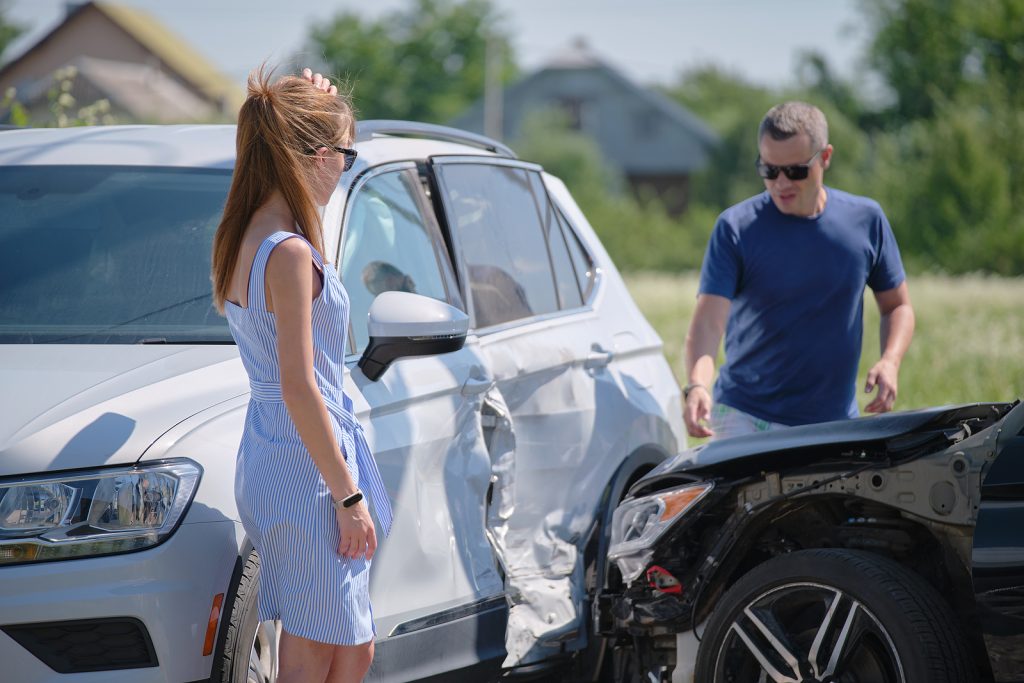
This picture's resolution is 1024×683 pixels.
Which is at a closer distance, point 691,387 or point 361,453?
point 361,453

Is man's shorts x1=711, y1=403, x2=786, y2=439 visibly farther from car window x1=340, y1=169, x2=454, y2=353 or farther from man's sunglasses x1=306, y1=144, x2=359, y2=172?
man's sunglasses x1=306, y1=144, x2=359, y2=172

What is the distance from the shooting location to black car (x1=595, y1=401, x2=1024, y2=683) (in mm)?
3129

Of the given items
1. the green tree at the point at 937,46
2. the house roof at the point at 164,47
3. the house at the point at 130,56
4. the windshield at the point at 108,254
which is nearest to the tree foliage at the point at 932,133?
the green tree at the point at 937,46

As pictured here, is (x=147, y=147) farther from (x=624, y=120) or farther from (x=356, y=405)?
(x=624, y=120)

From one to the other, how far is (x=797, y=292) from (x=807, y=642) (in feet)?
6.33

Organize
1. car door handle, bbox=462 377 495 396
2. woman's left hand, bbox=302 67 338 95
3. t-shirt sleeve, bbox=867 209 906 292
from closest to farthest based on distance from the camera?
woman's left hand, bbox=302 67 338 95 → car door handle, bbox=462 377 495 396 → t-shirt sleeve, bbox=867 209 906 292

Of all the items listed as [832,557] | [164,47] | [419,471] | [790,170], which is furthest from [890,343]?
[164,47]

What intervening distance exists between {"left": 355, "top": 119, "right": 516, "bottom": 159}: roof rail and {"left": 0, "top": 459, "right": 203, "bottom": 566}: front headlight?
143 centimetres

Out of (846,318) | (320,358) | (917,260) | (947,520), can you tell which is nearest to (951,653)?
(947,520)

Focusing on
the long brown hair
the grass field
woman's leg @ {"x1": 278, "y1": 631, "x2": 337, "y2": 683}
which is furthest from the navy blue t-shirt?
the grass field

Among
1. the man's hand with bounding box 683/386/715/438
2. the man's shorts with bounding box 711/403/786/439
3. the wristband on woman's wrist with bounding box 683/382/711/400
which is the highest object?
the wristband on woman's wrist with bounding box 683/382/711/400

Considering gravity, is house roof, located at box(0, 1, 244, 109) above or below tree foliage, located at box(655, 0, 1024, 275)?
above

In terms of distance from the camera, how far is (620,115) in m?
82.9

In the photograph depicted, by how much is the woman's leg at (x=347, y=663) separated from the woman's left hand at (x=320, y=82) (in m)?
1.28
